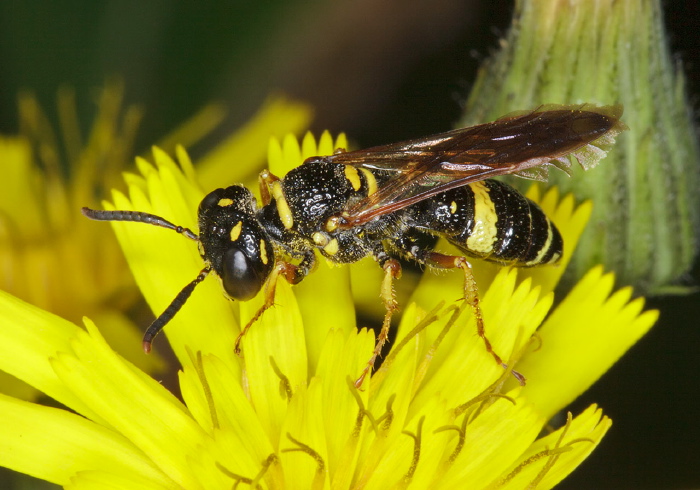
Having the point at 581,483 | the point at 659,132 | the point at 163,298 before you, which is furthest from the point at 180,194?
the point at 581,483

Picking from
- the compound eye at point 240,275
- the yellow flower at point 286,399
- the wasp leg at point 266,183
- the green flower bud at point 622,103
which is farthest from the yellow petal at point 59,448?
the green flower bud at point 622,103

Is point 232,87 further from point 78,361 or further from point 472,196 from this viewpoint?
point 78,361

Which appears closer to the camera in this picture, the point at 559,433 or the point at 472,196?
the point at 559,433

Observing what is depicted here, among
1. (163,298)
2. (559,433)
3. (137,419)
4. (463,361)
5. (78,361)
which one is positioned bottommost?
(559,433)

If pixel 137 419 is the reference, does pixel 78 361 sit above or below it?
above

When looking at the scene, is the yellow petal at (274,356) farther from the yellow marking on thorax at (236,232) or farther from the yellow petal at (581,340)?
the yellow petal at (581,340)

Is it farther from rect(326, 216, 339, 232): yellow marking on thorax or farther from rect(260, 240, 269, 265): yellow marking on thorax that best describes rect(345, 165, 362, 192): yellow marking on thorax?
rect(260, 240, 269, 265): yellow marking on thorax
